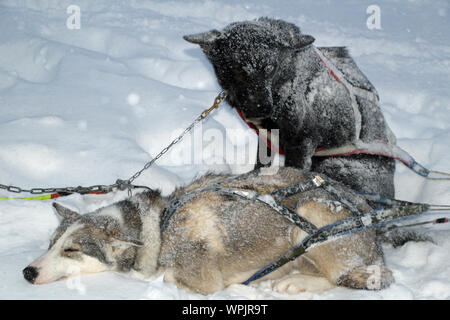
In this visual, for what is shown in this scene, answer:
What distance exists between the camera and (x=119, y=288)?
248cm

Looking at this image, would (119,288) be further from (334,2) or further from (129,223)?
(334,2)

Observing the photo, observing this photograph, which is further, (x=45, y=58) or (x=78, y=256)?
(x=45, y=58)

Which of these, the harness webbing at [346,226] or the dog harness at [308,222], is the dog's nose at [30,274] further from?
the harness webbing at [346,226]

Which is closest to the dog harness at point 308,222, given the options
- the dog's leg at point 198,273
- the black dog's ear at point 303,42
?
the dog's leg at point 198,273

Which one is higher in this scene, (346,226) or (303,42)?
(303,42)

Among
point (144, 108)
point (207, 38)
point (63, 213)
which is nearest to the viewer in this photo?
point (63, 213)

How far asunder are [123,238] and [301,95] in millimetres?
1798

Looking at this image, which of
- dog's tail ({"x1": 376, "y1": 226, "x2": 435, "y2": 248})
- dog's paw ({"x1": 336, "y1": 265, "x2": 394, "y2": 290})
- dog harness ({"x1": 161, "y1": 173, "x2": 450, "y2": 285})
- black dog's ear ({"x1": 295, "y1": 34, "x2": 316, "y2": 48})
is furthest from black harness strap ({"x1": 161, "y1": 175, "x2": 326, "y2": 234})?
black dog's ear ({"x1": 295, "y1": 34, "x2": 316, "y2": 48})

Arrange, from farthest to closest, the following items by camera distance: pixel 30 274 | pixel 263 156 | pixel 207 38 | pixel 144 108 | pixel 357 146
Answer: pixel 144 108
pixel 263 156
pixel 357 146
pixel 207 38
pixel 30 274

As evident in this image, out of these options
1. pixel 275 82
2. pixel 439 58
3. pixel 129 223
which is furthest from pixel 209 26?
pixel 129 223

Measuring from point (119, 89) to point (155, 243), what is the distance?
3893 mm

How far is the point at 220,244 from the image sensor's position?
2773mm

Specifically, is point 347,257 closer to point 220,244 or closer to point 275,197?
point 275,197

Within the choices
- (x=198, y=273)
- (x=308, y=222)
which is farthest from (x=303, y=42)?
(x=198, y=273)
